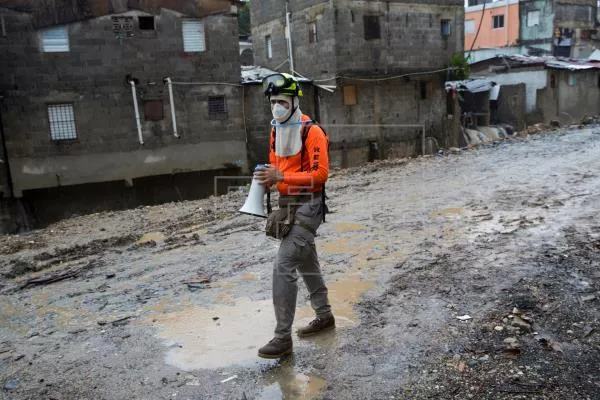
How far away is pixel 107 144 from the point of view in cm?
1627

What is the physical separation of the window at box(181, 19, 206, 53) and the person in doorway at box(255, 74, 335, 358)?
14.7 m

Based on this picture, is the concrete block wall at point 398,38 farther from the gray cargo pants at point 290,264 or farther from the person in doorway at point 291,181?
the gray cargo pants at point 290,264

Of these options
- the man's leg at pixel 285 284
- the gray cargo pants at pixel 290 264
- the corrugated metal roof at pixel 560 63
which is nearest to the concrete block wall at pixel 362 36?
the corrugated metal roof at pixel 560 63

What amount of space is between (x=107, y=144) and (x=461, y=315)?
1482cm

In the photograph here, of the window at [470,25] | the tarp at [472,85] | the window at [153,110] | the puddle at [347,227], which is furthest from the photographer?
the window at [470,25]

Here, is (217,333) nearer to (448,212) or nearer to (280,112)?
(280,112)

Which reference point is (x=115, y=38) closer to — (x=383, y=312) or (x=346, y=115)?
(x=346, y=115)

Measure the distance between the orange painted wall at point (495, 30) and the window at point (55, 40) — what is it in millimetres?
30631

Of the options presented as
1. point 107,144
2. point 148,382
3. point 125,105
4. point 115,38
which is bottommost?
point 148,382

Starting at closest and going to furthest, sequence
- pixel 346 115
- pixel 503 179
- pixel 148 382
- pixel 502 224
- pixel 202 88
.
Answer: pixel 148 382 < pixel 502 224 < pixel 503 179 < pixel 202 88 < pixel 346 115

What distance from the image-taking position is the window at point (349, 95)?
20516mm

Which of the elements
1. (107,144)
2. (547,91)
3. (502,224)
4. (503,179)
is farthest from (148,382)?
(547,91)

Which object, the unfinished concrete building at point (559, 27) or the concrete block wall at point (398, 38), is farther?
the unfinished concrete building at point (559, 27)

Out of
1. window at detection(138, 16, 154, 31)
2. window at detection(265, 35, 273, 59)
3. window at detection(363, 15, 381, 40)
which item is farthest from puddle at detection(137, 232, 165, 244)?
window at detection(265, 35, 273, 59)
